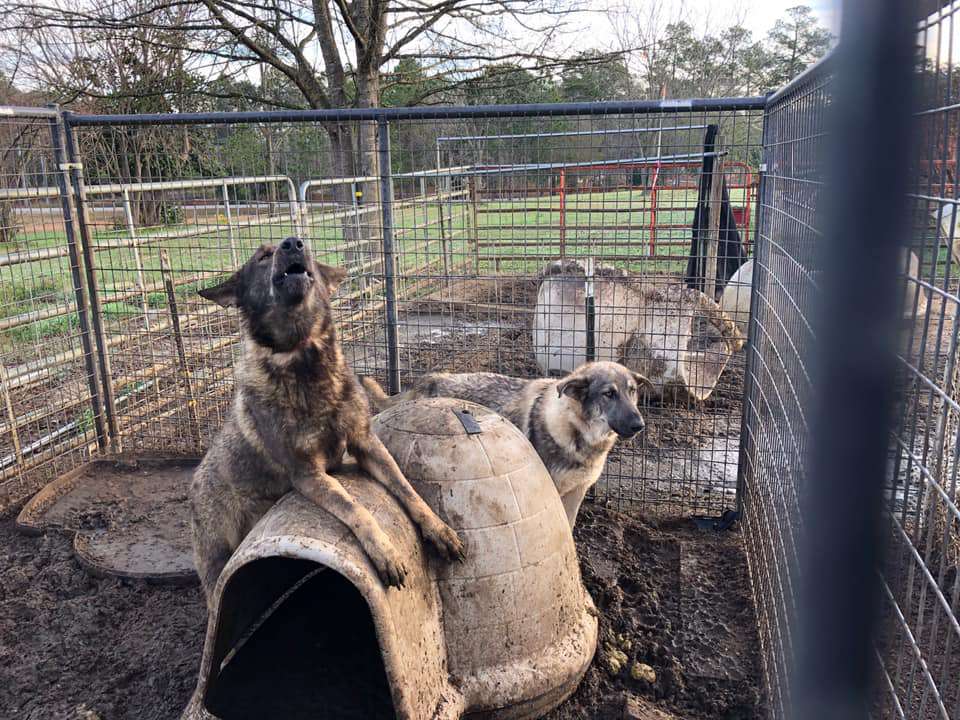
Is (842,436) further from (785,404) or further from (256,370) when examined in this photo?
(256,370)

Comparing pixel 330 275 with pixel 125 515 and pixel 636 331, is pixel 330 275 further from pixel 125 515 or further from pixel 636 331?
pixel 636 331

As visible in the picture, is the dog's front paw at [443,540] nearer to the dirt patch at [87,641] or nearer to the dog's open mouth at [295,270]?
the dog's open mouth at [295,270]

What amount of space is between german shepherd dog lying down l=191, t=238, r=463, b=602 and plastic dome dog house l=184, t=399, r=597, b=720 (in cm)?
11

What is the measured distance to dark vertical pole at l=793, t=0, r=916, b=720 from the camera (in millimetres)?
705

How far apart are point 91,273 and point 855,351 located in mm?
6376

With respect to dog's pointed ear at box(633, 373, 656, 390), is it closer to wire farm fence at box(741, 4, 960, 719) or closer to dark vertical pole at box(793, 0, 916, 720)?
wire farm fence at box(741, 4, 960, 719)

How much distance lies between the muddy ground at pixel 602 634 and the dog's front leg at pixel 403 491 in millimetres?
945

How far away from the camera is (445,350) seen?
633 cm

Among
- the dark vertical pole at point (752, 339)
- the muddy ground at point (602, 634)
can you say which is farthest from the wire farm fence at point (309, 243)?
the muddy ground at point (602, 634)

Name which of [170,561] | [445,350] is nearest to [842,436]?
[170,561]

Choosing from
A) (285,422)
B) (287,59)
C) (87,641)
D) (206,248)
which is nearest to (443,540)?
(285,422)

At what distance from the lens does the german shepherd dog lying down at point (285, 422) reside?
3.38 m

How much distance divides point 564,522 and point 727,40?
50.4ft

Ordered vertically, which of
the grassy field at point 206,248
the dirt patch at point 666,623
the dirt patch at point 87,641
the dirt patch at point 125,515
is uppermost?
the grassy field at point 206,248
